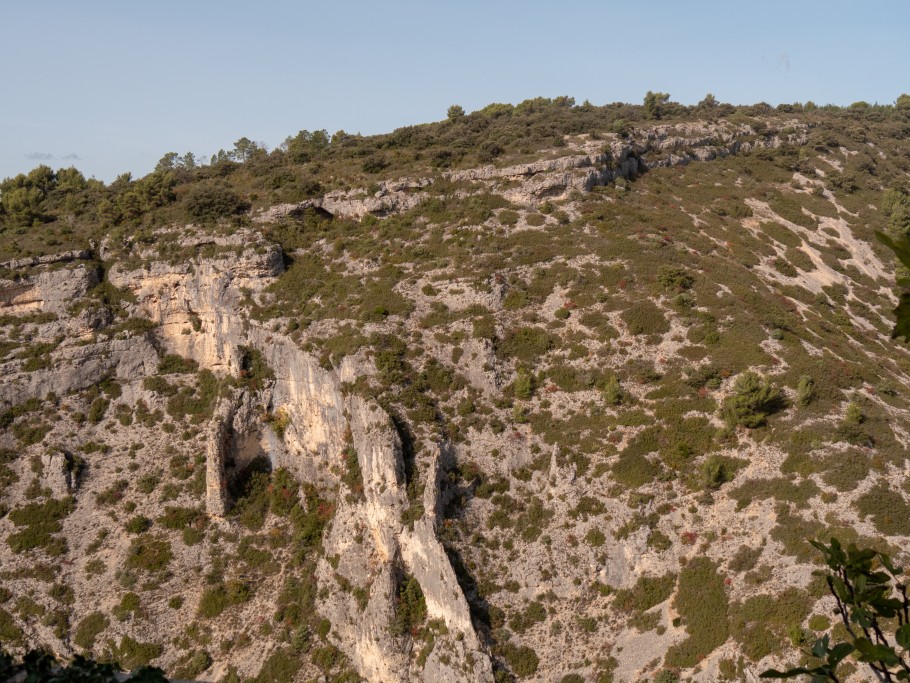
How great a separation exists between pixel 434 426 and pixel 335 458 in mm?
9357

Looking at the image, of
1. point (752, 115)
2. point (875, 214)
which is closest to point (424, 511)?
point (875, 214)

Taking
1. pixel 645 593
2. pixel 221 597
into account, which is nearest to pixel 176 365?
pixel 221 597

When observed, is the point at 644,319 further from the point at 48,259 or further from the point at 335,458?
the point at 48,259

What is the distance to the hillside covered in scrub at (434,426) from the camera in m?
34.1

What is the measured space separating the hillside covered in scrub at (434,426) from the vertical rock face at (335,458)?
0.21 m

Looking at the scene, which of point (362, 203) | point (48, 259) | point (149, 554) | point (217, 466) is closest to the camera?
point (149, 554)

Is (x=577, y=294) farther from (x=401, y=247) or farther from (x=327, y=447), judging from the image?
(x=327, y=447)

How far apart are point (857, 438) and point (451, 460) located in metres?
24.9

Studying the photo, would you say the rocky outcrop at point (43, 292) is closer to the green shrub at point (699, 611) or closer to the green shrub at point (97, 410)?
the green shrub at point (97, 410)

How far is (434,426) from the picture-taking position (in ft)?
137

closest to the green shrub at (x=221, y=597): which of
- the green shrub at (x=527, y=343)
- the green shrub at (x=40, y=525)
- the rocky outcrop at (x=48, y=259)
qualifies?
the green shrub at (x=40, y=525)

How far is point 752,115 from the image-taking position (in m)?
109

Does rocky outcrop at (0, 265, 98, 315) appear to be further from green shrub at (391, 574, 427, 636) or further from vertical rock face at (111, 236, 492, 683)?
green shrub at (391, 574, 427, 636)

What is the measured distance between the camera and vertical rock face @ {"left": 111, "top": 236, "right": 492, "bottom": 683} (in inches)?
1399
